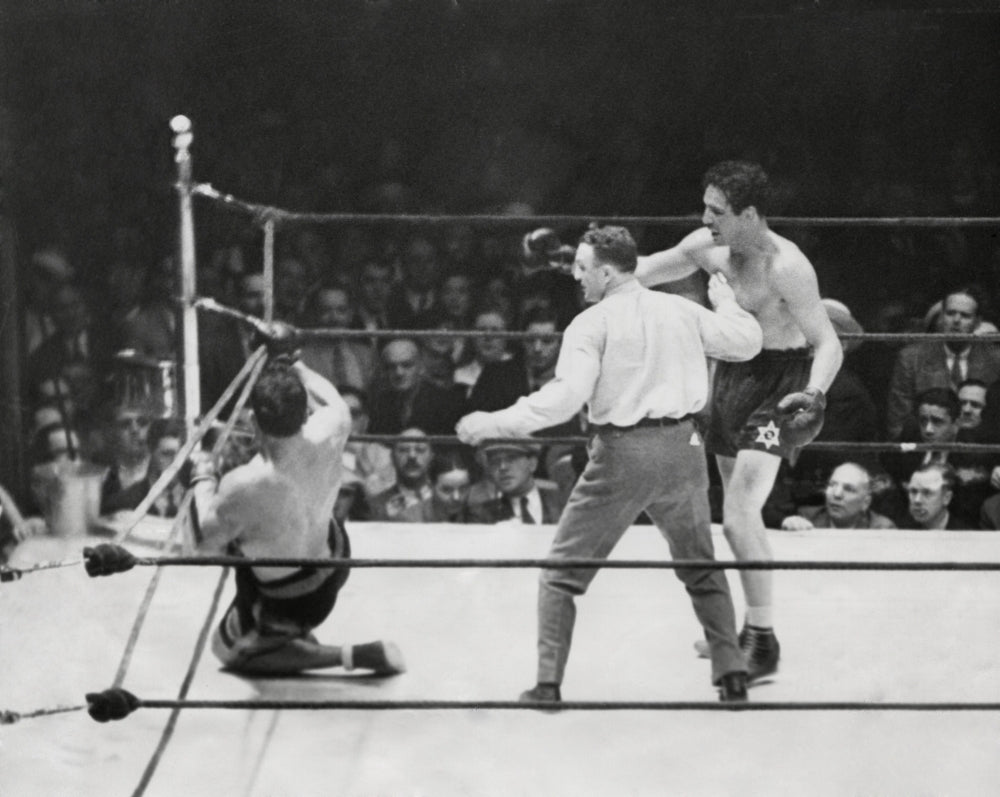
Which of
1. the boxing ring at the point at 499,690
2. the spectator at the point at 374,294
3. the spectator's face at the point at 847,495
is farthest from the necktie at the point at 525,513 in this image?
the spectator's face at the point at 847,495

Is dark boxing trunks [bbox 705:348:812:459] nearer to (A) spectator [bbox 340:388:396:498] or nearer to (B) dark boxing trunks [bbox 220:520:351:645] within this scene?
(B) dark boxing trunks [bbox 220:520:351:645]

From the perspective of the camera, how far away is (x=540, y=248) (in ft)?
7.22

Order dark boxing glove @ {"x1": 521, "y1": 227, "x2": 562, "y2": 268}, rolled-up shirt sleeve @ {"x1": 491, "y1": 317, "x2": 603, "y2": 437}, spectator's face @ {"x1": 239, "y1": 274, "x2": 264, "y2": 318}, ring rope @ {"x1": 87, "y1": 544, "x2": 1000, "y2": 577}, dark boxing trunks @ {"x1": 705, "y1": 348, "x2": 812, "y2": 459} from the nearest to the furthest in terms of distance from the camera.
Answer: ring rope @ {"x1": 87, "y1": 544, "x2": 1000, "y2": 577} < rolled-up shirt sleeve @ {"x1": 491, "y1": 317, "x2": 603, "y2": 437} < dark boxing trunks @ {"x1": 705, "y1": 348, "x2": 812, "y2": 459} < dark boxing glove @ {"x1": 521, "y1": 227, "x2": 562, "y2": 268} < spectator's face @ {"x1": 239, "y1": 274, "x2": 264, "y2": 318}

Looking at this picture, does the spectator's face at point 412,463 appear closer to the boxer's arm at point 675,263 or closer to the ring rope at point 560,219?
the ring rope at point 560,219

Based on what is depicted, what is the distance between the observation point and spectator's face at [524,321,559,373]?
7.54ft

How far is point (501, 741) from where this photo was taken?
5.01 ft

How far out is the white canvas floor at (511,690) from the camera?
4.91ft

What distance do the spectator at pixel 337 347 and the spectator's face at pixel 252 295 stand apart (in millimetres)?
88

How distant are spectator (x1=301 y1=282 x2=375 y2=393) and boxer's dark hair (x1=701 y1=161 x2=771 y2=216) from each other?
0.85 metres

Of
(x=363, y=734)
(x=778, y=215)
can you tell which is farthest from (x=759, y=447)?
(x=778, y=215)

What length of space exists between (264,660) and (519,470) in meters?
0.73

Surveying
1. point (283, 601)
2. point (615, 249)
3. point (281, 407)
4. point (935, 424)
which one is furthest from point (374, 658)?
point (935, 424)

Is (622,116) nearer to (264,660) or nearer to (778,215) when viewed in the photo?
(778,215)

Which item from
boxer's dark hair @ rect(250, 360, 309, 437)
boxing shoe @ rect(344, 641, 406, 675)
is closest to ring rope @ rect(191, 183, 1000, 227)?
boxer's dark hair @ rect(250, 360, 309, 437)
